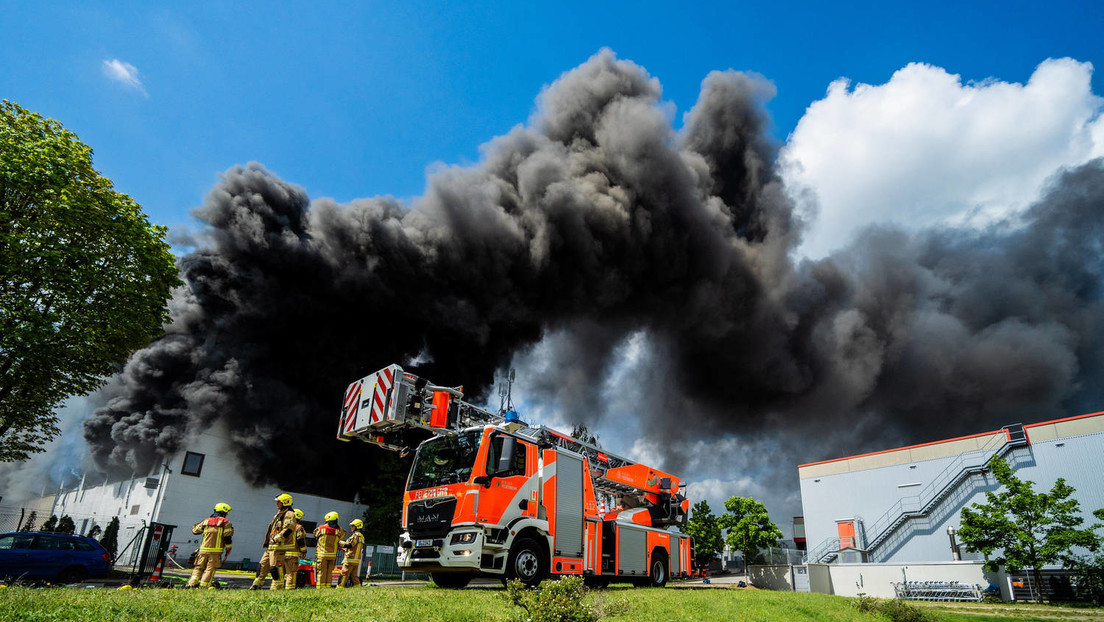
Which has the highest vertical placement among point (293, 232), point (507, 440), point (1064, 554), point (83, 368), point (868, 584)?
point (293, 232)

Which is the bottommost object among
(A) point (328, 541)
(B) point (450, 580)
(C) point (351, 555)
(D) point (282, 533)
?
(B) point (450, 580)

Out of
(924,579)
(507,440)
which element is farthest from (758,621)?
(924,579)

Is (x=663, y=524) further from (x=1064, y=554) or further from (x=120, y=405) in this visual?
(x=120, y=405)

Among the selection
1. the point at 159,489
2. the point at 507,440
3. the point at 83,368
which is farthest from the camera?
the point at 159,489

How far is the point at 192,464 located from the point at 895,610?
24.7 metres

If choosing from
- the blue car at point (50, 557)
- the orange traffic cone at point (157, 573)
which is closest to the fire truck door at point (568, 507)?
the orange traffic cone at point (157, 573)

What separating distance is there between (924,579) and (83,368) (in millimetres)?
26630

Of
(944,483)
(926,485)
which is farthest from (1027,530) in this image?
(926,485)

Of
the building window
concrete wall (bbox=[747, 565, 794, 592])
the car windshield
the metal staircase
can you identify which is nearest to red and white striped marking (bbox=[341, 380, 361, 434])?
the car windshield

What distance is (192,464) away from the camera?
907 inches

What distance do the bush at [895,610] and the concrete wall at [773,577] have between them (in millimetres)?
13598

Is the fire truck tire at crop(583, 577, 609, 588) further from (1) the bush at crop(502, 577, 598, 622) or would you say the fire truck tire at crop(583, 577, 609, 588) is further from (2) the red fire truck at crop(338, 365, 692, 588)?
(1) the bush at crop(502, 577, 598, 622)

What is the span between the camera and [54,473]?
30969 millimetres

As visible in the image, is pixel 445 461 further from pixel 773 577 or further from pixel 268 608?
pixel 773 577
